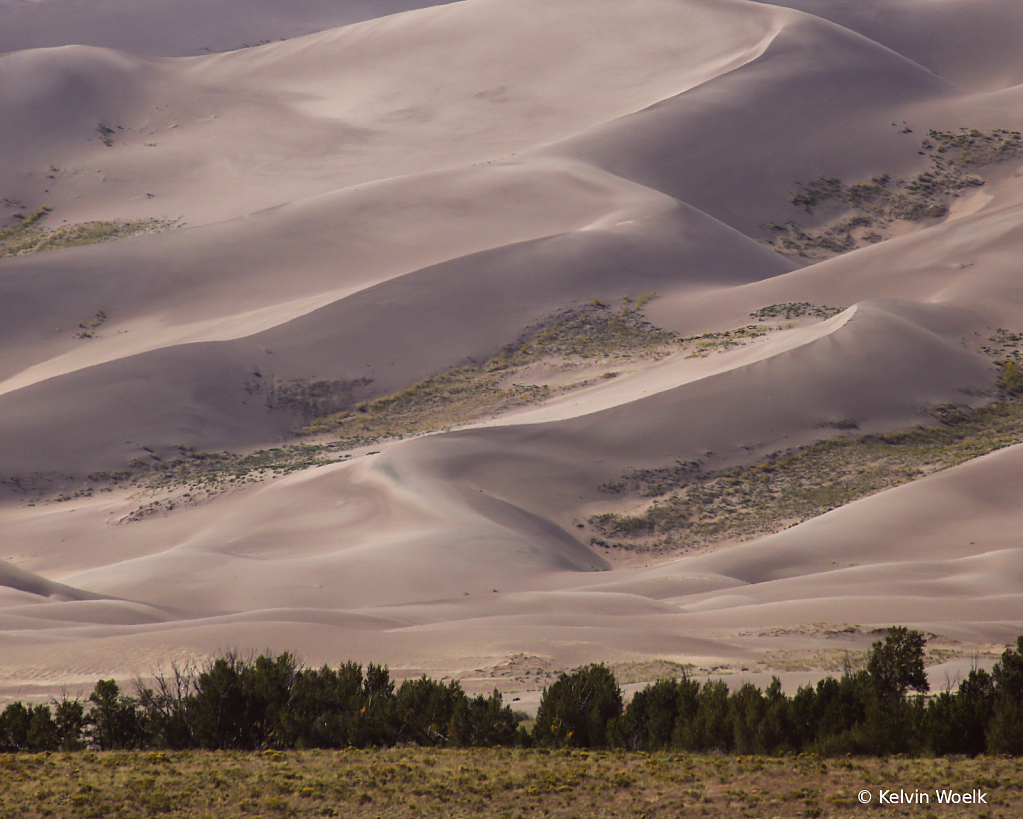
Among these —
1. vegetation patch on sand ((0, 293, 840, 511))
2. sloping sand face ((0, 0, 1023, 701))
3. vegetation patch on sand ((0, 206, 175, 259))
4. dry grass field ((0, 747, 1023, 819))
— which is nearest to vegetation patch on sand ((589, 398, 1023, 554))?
sloping sand face ((0, 0, 1023, 701))

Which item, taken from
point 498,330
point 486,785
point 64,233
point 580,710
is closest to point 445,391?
point 498,330

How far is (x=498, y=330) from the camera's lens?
42.8 m

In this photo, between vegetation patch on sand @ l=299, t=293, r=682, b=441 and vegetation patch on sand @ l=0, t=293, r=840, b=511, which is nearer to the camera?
vegetation patch on sand @ l=0, t=293, r=840, b=511

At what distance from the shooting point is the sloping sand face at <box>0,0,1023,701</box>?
21.8 m

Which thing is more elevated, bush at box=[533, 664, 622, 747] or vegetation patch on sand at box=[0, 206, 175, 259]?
vegetation patch on sand at box=[0, 206, 175, 259]

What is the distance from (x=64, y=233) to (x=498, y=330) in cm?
2433

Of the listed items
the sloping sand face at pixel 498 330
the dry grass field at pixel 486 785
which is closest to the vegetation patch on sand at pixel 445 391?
the sloping sand face at pixel 498 330

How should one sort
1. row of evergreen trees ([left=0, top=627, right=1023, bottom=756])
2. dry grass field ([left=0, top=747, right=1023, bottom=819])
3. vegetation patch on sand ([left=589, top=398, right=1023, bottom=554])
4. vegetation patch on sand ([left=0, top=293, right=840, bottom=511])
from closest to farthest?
dry grass field ([left=0, top=747, right=1023, bottom=819]), row of evergreen trees ([left=0, top=627, right=1023, bottom=756]), vegetation patch on sand ([left=589, top=398, right=1023, bottom=554]), vegetation patch on sand ([left=0, top=293, right=840, bottom=511])

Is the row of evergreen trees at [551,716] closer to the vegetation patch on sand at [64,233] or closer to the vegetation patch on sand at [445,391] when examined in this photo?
the vegetation patch on sand at [445,391]

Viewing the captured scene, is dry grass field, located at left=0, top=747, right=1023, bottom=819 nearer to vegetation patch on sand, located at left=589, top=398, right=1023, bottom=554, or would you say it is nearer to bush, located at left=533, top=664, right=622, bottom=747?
bush, located at left=533, top=664, right=622, bottom=747

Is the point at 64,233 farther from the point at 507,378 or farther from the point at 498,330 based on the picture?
the point at 507,378

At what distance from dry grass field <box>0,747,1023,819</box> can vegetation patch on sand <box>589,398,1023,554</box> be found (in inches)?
728

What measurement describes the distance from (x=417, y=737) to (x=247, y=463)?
75.5ft

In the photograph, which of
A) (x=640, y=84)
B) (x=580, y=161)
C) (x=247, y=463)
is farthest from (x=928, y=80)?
(x=247, y=463)
